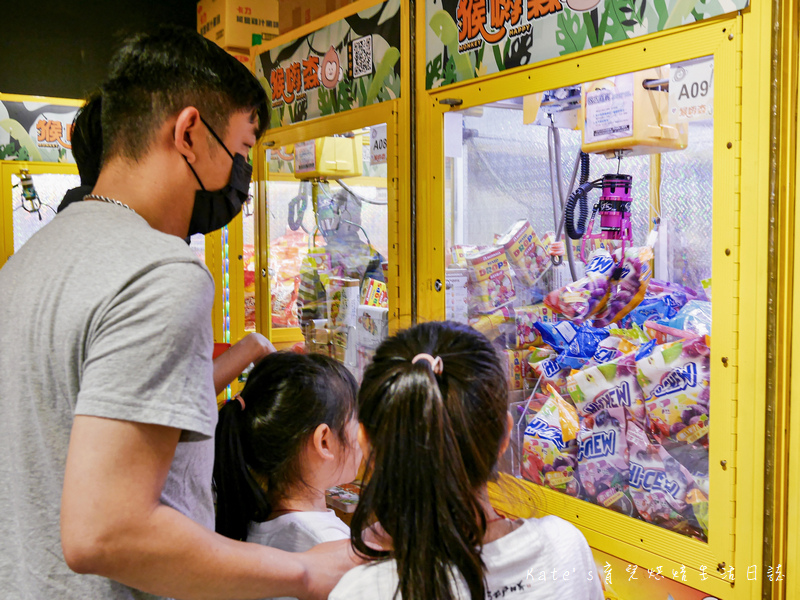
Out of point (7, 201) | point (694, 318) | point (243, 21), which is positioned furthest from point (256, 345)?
point (7, 201)

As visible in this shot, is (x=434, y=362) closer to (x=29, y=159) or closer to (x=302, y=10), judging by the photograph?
(x=302, y=10)

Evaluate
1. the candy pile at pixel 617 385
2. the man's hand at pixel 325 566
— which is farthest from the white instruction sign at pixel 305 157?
the man's hand at pixel 325 566

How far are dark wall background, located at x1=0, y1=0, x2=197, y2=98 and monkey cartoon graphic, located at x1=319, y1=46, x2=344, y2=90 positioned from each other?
8.60 ft

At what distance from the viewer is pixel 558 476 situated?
197cm

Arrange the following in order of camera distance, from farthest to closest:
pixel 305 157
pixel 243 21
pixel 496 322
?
pixel 243 21
pixel 305 157
pixel 496 322

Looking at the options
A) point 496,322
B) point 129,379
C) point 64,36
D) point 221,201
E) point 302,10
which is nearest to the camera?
point 129,379

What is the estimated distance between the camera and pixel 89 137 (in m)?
1.42

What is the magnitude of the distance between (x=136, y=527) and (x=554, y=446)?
1.37 metres

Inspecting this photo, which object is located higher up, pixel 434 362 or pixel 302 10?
pixel 302 10

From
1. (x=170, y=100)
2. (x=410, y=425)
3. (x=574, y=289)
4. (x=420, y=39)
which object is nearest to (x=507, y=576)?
(x=410, y=425)

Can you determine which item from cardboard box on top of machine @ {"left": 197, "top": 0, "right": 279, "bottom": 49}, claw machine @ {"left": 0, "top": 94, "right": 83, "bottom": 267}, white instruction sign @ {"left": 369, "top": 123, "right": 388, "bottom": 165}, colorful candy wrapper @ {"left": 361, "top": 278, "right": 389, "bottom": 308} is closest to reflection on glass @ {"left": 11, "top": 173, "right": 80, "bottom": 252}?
claw machine @ {"left": 0, "top": 94, "right": 83, "bottom": 267}

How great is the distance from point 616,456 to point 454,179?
102 cm

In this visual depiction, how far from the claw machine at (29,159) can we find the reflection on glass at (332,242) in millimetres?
2193

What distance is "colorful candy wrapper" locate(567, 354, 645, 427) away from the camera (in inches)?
71.1
